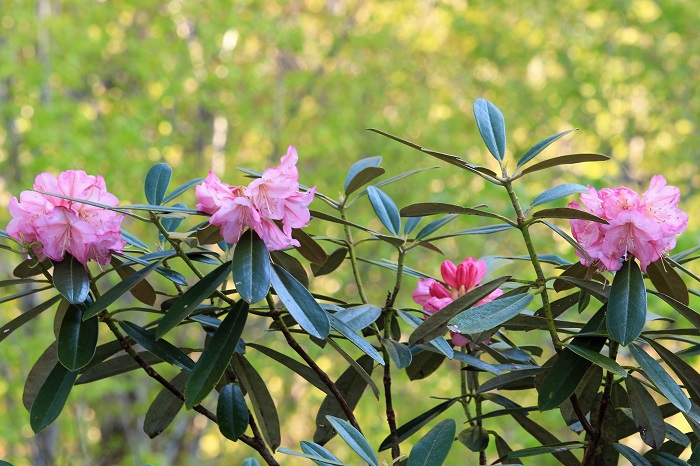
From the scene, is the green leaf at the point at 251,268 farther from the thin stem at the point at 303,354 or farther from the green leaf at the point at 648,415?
the green leaf at the point at 648,415

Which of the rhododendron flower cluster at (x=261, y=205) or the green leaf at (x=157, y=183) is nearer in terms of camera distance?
the rhododendron flower cluster at (x=261, y=205)

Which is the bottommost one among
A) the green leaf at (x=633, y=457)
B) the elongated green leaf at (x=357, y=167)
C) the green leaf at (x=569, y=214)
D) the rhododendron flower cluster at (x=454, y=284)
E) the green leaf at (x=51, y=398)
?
the green leaf at (x=51, y=398)

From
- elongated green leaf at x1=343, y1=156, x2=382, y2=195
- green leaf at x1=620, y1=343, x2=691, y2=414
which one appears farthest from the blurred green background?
green leaf at x1=620, y1=343, x2=691, y2=414

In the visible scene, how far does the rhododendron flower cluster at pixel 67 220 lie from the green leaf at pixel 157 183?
94 mm

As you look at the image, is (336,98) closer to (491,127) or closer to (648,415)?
(491,127)

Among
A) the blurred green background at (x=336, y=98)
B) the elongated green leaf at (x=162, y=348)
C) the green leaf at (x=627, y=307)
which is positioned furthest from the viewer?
the blurred green background at (x=336, y=98)

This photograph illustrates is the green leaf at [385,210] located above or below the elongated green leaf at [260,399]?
above

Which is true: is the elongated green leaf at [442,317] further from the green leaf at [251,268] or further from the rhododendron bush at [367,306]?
the green leaf at [251,268]

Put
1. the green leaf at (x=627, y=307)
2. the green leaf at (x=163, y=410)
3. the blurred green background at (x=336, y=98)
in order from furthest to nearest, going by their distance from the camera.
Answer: the blurred green background at (x=336, y=98) → the green leaf at (x=163, y=410) → the green leaf at (x=627, y=307)

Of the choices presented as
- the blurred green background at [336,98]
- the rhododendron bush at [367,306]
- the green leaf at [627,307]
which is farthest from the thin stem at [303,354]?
the blurred green background at [336,98]

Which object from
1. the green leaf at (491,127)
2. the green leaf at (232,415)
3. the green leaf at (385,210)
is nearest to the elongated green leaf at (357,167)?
the green leaf at (385,210)

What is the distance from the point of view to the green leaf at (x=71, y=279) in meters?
0.60

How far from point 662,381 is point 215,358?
1.05 ft

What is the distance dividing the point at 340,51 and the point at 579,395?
159 inches
